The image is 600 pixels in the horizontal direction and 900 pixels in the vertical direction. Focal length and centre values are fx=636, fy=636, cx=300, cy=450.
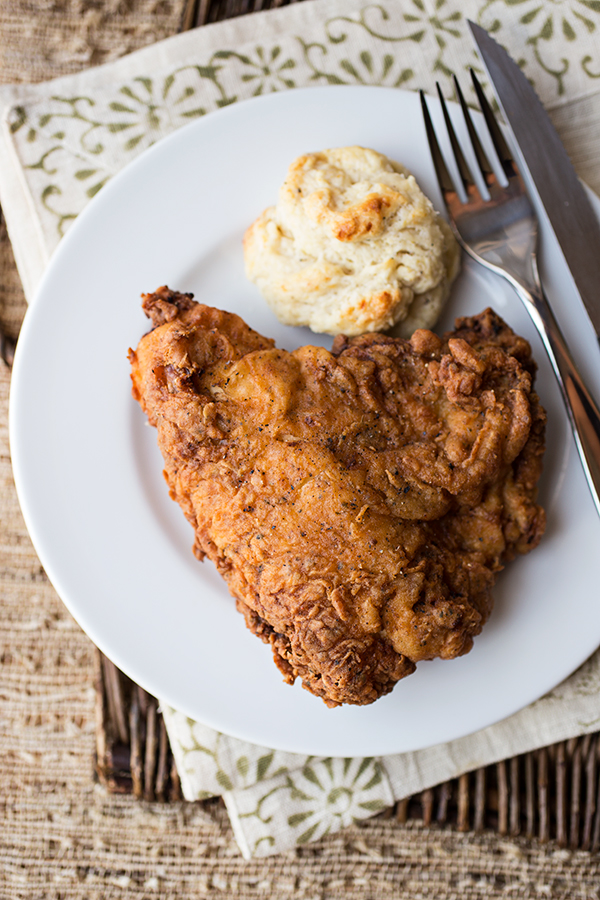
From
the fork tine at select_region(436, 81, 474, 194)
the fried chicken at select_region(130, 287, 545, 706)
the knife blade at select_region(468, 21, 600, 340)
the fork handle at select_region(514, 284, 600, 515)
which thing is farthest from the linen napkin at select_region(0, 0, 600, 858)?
the fried chicken at select_region(130, 287, 545, 706)

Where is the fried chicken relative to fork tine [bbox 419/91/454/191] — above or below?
below

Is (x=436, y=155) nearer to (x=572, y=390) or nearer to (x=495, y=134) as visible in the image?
(x=495, y=134)

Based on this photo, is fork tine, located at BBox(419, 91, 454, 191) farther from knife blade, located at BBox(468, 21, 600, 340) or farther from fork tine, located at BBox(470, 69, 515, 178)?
knife blade, located at BBox(468, 21, 600, 340)

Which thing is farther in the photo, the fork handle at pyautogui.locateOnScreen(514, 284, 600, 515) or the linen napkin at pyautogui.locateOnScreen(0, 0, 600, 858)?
the linen napkin at pyautogui.locateOnScreen(0, 0, 600, 858)

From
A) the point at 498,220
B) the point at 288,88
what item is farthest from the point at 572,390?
the point at 288,88

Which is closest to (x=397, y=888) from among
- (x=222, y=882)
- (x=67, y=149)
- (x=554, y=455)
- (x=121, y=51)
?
(x=222, y=882)

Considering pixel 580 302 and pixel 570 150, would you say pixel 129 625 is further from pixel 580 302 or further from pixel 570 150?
pixel 570 150

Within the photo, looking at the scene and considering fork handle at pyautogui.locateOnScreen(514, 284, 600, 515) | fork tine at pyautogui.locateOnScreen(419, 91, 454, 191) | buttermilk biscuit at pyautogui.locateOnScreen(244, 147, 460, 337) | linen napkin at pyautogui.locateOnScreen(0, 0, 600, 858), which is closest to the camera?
buttermilk biscuit at pyautogui.locateOnScreen(244, 147, 460, 337)
